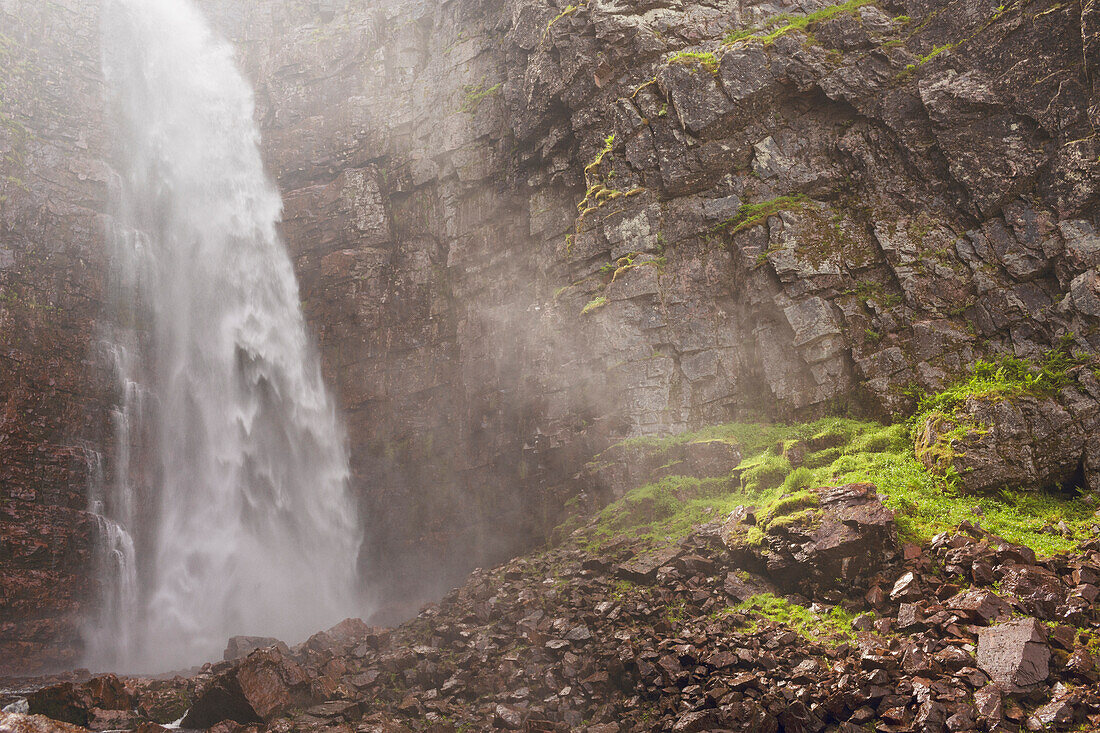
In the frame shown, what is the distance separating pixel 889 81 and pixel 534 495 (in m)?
18.1

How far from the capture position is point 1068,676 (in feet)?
27.6

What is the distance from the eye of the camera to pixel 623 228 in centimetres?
2147

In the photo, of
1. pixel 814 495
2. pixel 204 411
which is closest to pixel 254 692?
pixel 814 495

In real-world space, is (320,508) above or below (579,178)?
below

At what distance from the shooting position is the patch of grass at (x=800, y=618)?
10.9 m

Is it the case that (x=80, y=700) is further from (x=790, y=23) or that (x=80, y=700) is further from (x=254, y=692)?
(x=790, y=23)

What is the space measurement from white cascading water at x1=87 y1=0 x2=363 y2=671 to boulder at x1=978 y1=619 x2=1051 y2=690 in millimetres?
21727

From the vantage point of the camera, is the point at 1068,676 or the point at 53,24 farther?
the point at 53,24

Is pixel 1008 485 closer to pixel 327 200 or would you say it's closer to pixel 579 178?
pixel 579 178

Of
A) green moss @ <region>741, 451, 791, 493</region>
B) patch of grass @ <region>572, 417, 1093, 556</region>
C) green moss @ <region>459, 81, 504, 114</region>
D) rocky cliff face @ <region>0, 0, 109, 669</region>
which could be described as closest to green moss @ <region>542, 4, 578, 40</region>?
green moss @ <region>459, 81, 504, 114</region>

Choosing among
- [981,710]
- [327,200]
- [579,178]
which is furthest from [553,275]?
[981,710]

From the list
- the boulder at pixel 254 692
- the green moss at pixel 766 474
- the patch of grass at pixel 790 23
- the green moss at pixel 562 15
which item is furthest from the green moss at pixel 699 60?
the boulder at pixel 254 692

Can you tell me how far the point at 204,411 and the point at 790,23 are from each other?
2819cm

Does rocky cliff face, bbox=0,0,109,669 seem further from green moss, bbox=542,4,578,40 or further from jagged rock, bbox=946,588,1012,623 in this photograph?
jagged rock, bbox=946,588,1012,623
